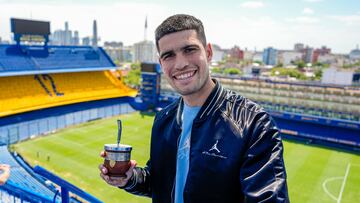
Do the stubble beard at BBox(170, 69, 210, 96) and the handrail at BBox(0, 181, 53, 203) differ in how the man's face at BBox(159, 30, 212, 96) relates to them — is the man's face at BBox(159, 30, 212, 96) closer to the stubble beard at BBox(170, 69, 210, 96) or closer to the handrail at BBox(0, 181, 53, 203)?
the stubble beard at BBox(170, 69, 210, 96)

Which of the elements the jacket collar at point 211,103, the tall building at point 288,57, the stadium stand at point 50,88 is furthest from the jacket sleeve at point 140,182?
the tall building at point 288,57

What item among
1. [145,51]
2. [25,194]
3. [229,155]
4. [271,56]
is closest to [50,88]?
[25,194]

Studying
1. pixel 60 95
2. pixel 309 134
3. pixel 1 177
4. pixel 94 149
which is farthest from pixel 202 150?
pixel 60 95

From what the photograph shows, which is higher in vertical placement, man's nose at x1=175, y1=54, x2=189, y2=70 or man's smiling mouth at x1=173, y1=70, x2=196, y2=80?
man's nose at x1=175, y1=54, x2=189, y2=70

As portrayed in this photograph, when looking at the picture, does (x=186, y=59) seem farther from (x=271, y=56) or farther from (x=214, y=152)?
(x=271, y=56)

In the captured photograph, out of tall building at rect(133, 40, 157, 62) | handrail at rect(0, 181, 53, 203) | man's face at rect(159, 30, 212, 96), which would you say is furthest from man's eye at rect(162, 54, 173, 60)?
tall building at rect(133, 40, 157, 62)

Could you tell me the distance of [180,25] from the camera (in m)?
2.45

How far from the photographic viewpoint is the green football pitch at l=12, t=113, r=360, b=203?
1716cm

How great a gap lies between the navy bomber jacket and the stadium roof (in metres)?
31.8

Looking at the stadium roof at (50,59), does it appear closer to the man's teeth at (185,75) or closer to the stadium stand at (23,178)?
the stadium stand at (23,178)

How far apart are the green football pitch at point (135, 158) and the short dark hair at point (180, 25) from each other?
14283 millimetres

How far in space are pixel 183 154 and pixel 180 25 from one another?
42.2 inches

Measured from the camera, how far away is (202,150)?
234cm

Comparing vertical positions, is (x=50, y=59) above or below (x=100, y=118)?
above
